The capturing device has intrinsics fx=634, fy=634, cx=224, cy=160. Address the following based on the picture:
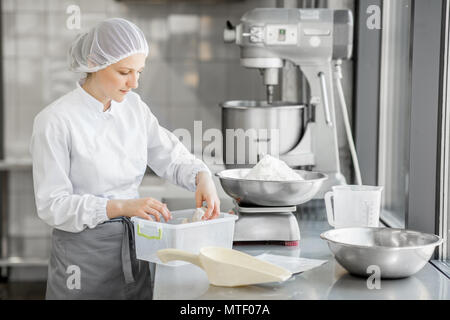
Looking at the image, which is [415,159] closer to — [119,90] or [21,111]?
[119,90]

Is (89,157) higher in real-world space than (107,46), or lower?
lower

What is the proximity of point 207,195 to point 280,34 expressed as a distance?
0.82 metres

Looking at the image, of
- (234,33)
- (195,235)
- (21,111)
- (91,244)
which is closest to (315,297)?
(195,235)

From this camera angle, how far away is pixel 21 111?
379cm

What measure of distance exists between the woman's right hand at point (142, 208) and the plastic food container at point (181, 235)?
17mm

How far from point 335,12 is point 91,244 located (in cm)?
122

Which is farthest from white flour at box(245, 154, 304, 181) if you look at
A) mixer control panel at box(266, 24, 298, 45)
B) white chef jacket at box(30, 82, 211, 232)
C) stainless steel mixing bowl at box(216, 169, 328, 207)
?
mixer control panel at box(266, 24, 298, 45)

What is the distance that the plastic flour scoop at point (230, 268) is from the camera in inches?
51.8

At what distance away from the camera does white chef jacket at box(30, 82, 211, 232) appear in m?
1.59

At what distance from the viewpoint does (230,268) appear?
132 centimetres

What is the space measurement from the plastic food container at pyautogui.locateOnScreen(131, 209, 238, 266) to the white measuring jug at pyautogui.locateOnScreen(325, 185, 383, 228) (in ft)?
1.26

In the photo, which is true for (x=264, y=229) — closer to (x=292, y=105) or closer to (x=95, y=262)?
(x=95, y=262)

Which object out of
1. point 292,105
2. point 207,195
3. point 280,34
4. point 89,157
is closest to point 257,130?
point 292,105

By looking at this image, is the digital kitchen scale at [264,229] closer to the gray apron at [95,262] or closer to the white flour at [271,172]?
the white flour at [271,172]
